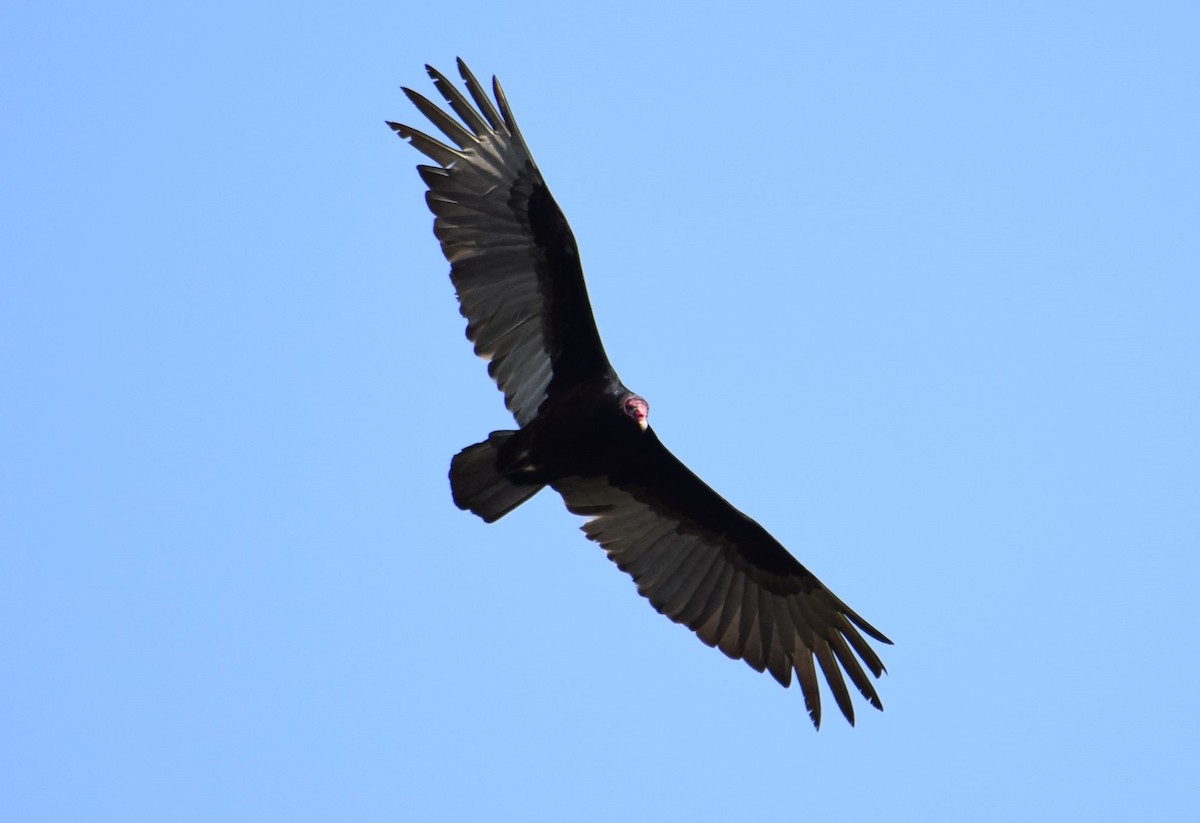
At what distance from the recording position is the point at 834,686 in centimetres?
912

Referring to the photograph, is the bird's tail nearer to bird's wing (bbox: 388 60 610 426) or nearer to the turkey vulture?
the turkey vulture

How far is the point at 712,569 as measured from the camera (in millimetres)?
9555

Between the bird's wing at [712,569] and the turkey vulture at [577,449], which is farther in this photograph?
the bird's wing at [712,569]

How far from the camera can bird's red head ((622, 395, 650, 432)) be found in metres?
8.59

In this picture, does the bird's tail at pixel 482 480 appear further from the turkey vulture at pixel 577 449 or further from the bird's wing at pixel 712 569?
the bird's wing at pixel 712 569

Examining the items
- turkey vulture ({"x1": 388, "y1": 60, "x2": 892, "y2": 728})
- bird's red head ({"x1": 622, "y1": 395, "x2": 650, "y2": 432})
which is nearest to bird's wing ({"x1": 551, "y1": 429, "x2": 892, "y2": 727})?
turkey vulture ({"x1": 388, "y1": 60, "x2": 892, "y2": 728})

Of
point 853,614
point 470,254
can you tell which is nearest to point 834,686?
point 853,614

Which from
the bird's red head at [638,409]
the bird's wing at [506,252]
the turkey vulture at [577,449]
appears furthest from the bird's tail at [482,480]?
the bird's red head at [638,409]

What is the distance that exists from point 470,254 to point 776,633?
2.92m

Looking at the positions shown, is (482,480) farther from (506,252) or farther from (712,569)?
(712,569)

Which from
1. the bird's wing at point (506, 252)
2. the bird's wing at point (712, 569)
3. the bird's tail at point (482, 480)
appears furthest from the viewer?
the bird's wing at point (712, 569)

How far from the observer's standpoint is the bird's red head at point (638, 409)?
8.59m

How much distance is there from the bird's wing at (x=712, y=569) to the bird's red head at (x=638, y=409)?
2.02 feet

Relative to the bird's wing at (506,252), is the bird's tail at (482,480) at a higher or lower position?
lower
